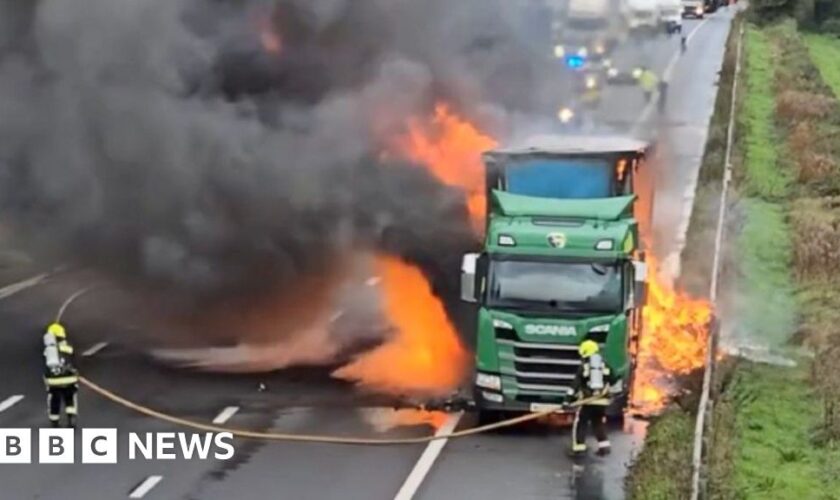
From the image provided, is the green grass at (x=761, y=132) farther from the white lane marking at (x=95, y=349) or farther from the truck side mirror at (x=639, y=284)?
the truck side mirror at (x=639, y=284)

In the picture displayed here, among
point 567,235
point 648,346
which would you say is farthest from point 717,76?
point 567,235

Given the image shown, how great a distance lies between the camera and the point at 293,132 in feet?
80.9

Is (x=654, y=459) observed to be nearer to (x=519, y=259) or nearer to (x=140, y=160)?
(x=519, y=259)

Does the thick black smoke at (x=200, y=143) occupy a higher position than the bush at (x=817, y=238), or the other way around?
the thick black smoke at (x=200, y=143)

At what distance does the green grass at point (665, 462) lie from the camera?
1616cm

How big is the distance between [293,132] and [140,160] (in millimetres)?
2311

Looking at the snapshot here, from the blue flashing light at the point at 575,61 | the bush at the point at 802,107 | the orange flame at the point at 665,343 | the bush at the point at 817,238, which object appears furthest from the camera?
the bush at the point at 802,107

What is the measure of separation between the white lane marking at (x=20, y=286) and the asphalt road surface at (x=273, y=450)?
3072 millimetres

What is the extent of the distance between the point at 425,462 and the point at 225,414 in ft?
10.9

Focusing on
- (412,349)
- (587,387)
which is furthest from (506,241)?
(412,349)

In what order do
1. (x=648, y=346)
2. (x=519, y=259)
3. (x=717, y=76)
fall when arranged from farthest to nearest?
(x=717, y=76), (x=648, y=346), (x=519, y=259)

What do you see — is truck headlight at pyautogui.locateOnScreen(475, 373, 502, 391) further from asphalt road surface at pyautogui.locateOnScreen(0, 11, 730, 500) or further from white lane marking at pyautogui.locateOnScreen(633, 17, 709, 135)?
white lane marking at pyautogui.locateOnScreen(633, 17, 709, 135)

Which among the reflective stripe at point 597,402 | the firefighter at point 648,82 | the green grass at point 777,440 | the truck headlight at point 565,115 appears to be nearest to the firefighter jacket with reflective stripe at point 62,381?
the reflective stripe at point 597,402

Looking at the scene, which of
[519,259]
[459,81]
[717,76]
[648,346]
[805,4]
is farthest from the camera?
[805,4]
